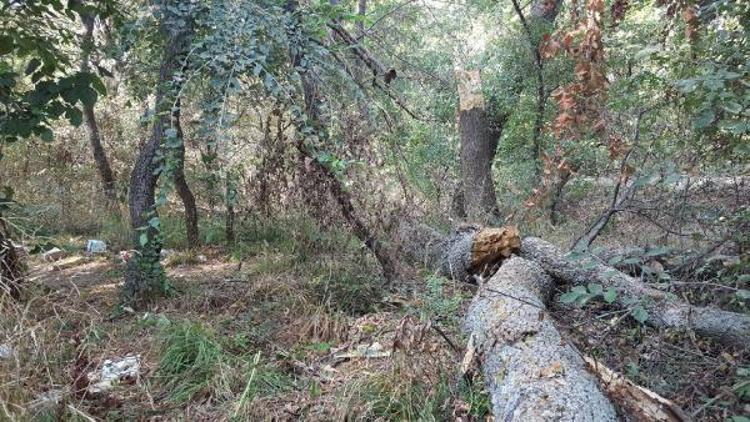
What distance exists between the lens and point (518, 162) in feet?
27.4

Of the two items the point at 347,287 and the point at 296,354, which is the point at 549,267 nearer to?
the point at 347,287

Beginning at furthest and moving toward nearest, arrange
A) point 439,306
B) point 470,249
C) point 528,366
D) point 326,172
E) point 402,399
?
point 470,249, point 439,306, point 326,172, point 402,399, point 528,366

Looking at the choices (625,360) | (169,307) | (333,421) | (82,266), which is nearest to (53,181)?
(82,266)

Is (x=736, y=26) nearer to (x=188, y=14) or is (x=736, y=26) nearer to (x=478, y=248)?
(x=478, y=248)

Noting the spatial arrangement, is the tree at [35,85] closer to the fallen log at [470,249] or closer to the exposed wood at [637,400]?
the fallen log at [470,249]

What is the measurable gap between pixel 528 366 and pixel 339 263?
2109mm

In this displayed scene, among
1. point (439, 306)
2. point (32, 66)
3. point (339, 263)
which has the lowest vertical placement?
point (439, 306)

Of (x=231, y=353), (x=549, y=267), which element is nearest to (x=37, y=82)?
(x=231, y=353)

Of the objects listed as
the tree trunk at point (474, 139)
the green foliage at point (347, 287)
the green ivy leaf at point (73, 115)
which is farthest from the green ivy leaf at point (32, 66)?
the tree trunk at point (474, 139)

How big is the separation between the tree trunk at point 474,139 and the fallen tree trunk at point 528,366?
3.76 meters

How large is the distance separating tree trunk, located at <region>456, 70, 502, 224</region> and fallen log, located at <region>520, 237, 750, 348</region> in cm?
281

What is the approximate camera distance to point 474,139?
7.55 meters

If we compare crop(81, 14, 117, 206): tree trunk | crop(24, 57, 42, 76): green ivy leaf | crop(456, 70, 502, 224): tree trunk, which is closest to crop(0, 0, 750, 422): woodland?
crop(24, 57, 42, 76): green ivy leaf

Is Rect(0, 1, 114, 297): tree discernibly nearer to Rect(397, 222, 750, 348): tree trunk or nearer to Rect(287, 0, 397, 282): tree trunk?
Rect(287, 0, 397, 282): tree trunk
